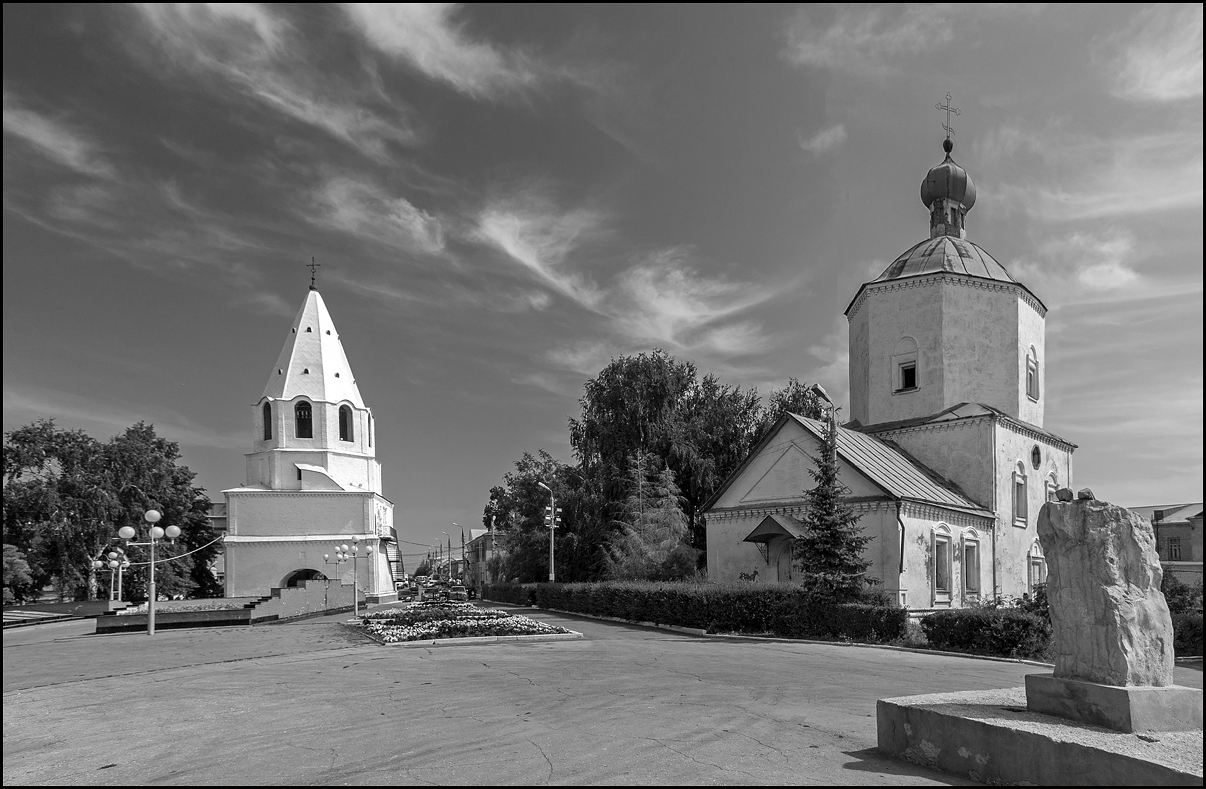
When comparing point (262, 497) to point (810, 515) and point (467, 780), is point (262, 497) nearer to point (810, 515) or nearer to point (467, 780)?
point (810, 515)

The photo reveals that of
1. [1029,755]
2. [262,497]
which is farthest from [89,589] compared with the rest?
[1029,755]

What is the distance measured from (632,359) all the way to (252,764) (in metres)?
39.8

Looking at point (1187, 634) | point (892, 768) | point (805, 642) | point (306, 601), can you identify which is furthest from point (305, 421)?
point (892, 768)

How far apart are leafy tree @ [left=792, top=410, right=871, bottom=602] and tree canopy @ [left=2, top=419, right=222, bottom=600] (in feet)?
139

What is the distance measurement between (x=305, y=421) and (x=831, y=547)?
44.9 meters

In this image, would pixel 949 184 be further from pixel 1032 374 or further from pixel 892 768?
pixel 892 768

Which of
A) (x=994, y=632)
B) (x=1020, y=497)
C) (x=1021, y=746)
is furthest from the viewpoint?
(x=1020, y=497)

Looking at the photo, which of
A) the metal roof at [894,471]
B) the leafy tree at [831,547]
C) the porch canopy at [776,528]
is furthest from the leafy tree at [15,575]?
the metal roof at [894,471]

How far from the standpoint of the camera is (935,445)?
108ft

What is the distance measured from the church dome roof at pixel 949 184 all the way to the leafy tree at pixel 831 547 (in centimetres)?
2087

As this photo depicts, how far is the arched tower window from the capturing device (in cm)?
5806

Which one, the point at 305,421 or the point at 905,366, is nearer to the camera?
the point at 905,366

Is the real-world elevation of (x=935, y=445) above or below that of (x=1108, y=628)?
above

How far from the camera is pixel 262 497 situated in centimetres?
5603
